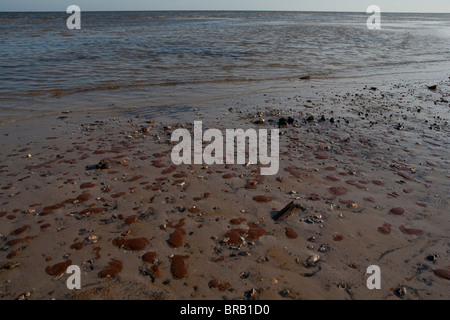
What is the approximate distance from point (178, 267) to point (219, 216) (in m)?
0.93

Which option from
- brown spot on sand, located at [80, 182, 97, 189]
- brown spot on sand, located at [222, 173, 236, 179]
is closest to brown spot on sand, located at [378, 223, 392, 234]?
brown spot on sand, located at [222, 173, 236, 179]

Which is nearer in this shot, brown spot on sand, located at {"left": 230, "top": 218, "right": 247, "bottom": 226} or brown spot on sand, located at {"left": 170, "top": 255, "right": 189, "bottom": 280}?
brown spot on sand, located at {"left": 170, "top": 255, "right": 189, "bottom": 280}

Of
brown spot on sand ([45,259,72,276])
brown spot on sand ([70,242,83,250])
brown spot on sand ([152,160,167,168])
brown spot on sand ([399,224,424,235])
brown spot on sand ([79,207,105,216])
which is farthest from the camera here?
brown spot on sand ([152,160,167,168])

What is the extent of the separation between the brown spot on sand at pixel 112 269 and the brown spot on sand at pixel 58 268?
34 cm

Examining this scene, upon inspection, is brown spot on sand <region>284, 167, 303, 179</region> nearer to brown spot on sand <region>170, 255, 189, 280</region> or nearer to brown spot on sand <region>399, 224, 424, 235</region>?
brown spot on sand <region>399, 224, 424, 235</region>

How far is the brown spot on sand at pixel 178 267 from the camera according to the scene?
9.24 ft

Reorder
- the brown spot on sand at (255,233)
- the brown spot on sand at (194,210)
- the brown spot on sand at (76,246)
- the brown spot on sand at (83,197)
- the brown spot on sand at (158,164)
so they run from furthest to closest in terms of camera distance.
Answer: the brown spot on sand at (158,164), the brown spot on sand at (83,197), the brown spot on sand at (194,210), the brown spot on sand at (255,233), the brown spot on sand at (76,246)

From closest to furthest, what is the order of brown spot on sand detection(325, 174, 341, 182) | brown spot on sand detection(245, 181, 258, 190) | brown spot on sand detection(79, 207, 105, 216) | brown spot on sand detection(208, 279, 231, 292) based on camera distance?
brown spot on sand detection(208, 279, 231, 292) < brown spot on sand detection(79, 207, 105, 216) < brown spot on sand detection(245, 181, 258, 190) < brown spot on sand detection(325, 174, 341, 182)

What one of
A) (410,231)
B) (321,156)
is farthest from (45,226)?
(321,156)

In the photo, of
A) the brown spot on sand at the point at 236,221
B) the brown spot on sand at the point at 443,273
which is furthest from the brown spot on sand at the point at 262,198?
the brown spot on sand at the point at 443,273

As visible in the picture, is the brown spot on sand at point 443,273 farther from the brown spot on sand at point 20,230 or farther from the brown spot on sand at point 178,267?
the brown spot on sand at point 20,230

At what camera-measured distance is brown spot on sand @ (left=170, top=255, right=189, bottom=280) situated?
282 centimetres
